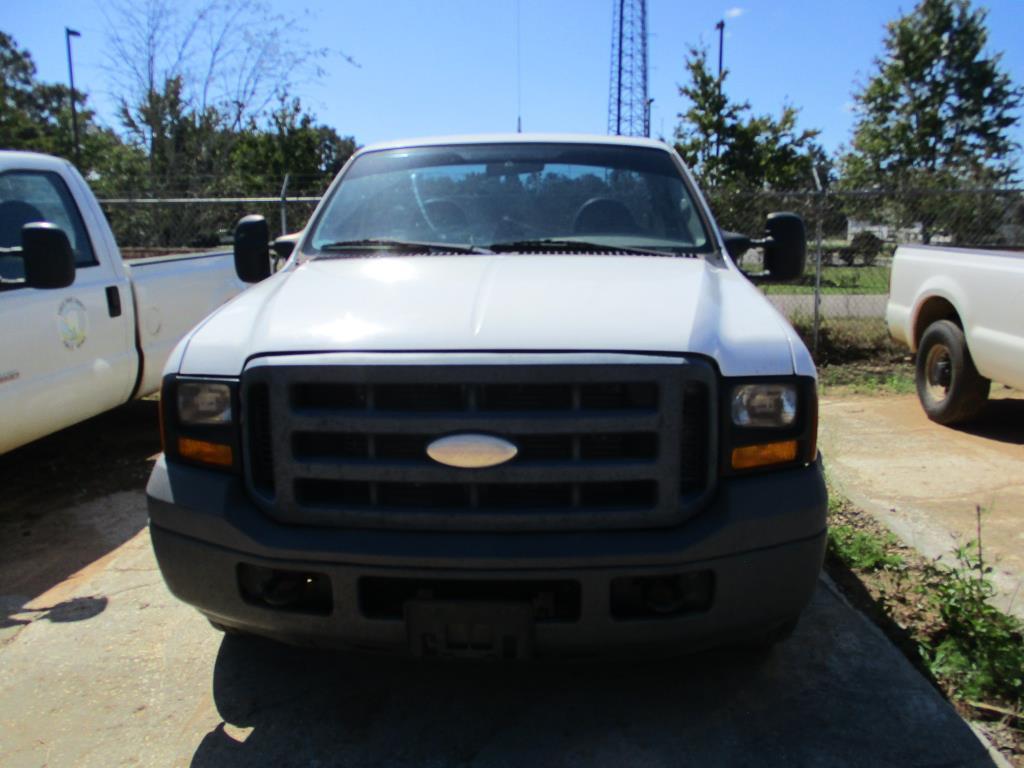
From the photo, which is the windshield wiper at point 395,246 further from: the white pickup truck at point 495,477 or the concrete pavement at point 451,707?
the concrete pavement at point 451,707

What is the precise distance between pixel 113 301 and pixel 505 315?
3625 mm

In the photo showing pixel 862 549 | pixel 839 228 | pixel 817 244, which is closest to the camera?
pixel 862 549

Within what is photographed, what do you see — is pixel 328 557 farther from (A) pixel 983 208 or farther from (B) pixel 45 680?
(A) pixel 983 208

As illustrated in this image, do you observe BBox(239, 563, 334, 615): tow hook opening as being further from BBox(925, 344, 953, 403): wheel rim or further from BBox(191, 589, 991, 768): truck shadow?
BBox(925, 344, 953, 403): wheel rim

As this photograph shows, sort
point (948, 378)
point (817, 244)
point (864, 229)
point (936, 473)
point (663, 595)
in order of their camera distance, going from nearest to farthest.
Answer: point (663, 595) → point (936, 473) → point (948, 378) → point (817, 244) → point (864, 229)

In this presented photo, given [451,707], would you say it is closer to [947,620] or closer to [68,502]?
[947,620]

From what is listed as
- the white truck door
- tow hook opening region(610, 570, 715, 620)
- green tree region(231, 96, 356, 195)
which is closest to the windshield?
tow hook opening region(610, 570, 715, 620)

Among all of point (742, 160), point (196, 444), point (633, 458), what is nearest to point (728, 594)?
point (633, 458)

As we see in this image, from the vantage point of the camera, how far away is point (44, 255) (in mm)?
4074

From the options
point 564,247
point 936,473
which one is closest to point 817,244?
point 936,473

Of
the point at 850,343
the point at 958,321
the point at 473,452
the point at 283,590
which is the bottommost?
the point at 850,343

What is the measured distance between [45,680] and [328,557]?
1.46 meters

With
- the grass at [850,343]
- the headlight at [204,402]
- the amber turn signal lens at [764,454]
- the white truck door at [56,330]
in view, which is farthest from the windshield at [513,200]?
the grass at [850,343]

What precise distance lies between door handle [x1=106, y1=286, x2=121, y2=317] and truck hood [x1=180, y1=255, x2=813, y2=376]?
97.9 inches
